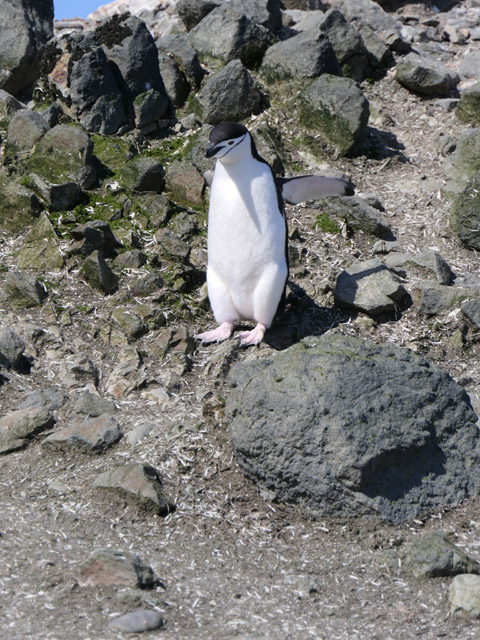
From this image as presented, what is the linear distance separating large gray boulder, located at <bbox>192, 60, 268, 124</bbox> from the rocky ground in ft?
6.74

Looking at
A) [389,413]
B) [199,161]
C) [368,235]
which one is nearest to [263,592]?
[389,413]

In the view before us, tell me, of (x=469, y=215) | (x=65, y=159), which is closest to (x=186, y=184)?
(x=65, y=159)

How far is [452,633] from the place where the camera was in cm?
329

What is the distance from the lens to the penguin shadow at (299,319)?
18.7 ft

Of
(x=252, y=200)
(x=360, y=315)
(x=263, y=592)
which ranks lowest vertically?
(x=360, y=315)

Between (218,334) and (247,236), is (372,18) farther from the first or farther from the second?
(218,334)

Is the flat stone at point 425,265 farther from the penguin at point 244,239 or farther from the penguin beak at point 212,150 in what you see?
the penguin beak at point 212,150

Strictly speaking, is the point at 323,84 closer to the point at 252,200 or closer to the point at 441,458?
the point at 252,200

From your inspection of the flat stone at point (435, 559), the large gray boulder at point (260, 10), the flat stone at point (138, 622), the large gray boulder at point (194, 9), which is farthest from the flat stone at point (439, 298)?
the large gray boulder at point (194, 9)

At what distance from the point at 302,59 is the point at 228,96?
1043 millimetres

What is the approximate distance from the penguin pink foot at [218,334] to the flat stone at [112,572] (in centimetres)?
233

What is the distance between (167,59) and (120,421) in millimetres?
5512

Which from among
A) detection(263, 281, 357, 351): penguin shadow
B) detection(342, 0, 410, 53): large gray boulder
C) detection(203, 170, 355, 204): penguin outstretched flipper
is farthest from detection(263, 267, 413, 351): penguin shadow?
detection(342, 0, 410, 53): large gray boulder

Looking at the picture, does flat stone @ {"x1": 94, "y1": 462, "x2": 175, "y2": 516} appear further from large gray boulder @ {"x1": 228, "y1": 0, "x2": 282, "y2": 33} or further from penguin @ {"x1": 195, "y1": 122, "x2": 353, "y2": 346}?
large gray boulder @ {"x1": 228, "y1": 0, "x2": 282, "y2": 33}
